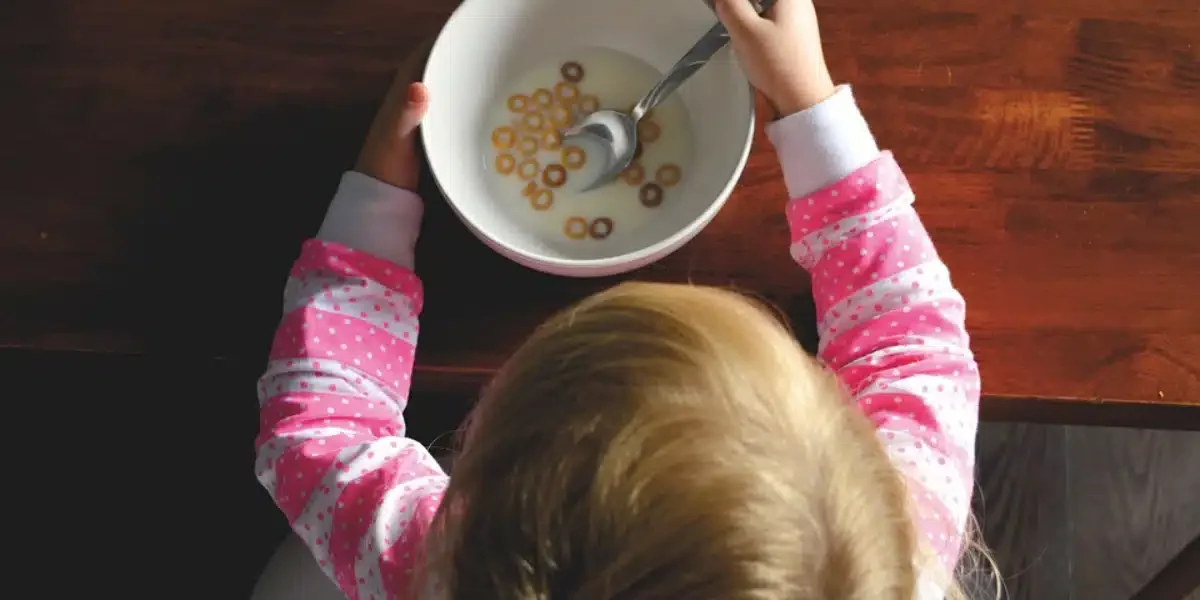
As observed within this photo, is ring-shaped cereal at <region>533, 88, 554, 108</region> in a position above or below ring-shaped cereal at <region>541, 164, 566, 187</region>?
above

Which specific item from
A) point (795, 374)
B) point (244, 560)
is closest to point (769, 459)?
point (795, 374)

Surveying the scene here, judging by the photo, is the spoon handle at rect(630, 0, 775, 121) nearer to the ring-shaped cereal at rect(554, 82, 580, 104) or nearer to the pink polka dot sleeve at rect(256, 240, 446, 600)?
the ring-shaped cereal at rect(554, 82, 580, 104)

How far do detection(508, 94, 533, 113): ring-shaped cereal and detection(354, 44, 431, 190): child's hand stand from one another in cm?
7

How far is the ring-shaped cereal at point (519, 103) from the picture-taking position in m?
0.72

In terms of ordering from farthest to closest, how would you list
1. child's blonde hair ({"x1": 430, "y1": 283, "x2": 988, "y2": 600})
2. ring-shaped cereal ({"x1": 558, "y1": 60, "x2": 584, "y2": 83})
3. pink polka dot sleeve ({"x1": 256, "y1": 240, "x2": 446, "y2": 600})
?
ring-shaped cereal ({"x1": 558, "y1": 60, "x2": 584, "y2": 83}), pink polka dot sleeve ({"x1": 256, "y1": 240, "x2": 446, "y2": 600}), child's blonde hair ({"x1": 430, "y1": 283, "x2": 988, "y2": 600})

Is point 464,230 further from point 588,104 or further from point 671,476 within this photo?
point 671,476

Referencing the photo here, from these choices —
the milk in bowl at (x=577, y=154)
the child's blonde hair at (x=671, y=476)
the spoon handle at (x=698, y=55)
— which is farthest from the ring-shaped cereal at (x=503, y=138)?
the child's blonde hair at (x=671, y=476)

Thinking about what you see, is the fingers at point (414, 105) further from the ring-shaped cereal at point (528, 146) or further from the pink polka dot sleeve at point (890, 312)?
the pink polka dot sleeve at point (890, 312)

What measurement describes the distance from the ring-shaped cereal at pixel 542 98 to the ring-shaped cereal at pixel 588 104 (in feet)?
0.07

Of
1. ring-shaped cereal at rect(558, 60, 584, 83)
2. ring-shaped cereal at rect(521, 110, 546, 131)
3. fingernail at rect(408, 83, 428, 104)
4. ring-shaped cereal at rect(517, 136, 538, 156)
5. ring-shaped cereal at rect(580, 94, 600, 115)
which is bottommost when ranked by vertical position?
ring-shaped cereal at rect(517, 136, 538, 156)

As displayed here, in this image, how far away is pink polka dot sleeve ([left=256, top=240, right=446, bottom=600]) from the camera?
0.62 metres

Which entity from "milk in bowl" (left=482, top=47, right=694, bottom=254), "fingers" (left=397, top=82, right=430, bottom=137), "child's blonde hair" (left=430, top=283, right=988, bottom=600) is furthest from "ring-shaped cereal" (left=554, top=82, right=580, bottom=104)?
"child's blonde hair" (left=430, top=283, right=988, bottom=600)

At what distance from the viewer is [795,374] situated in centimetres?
50

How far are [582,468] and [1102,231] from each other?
40 centimetres
